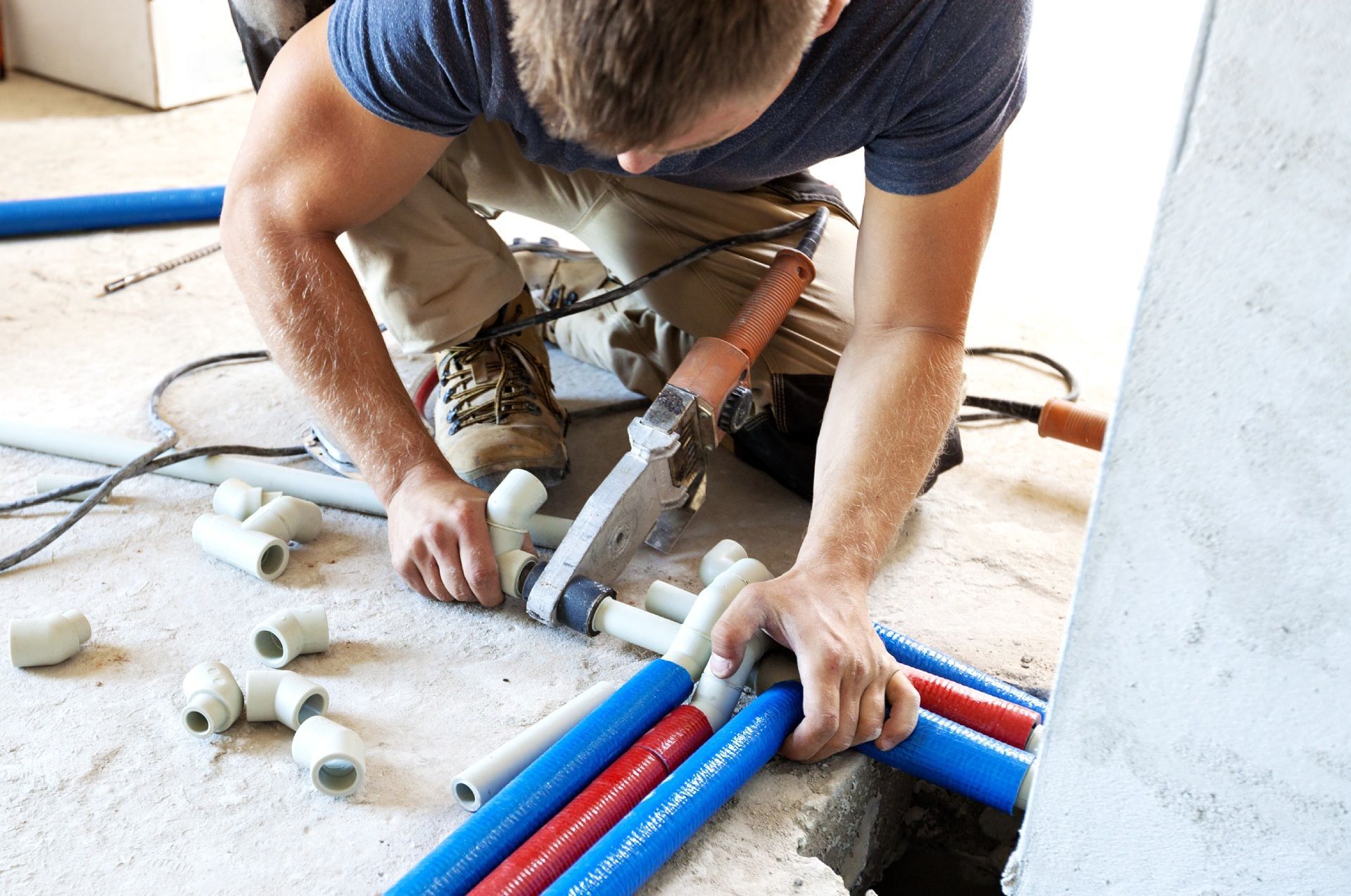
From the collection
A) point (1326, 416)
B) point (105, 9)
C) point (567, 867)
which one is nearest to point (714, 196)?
point (567, 867)

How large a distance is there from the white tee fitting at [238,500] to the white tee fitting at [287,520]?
0.03ft

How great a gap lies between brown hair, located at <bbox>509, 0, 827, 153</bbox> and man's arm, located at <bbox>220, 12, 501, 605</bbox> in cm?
55

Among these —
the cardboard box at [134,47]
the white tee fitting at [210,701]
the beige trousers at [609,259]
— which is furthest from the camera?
the cardboard box at [134,47]

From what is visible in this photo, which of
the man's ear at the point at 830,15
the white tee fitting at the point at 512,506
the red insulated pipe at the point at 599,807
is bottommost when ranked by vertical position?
the red insulated pipe at the point at 599,807

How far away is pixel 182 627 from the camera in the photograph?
5.21 ft

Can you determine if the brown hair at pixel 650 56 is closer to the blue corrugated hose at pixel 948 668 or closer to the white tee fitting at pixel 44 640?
the blue corrugated hose at pixel 948 668

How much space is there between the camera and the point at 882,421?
157 cm

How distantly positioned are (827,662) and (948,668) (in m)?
0.29

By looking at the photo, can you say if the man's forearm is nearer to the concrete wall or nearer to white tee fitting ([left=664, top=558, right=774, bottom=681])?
white tee fitting ([left=664, top=558, right=774, bottom=681])

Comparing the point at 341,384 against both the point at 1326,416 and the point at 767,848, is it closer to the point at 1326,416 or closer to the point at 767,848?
the point at 767,848

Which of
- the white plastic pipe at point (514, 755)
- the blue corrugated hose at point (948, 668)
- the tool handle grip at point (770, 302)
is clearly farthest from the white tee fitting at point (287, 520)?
the blue corrugated hose at point (948, 668)

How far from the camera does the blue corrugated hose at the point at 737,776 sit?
115 cm

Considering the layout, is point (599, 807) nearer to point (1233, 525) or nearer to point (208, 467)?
point (1233, 525)

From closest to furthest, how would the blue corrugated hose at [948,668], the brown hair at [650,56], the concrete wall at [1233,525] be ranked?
the concrete wall at [1233,525], the brown hair at [650,56], the blue corrugated hose at [948,668]
